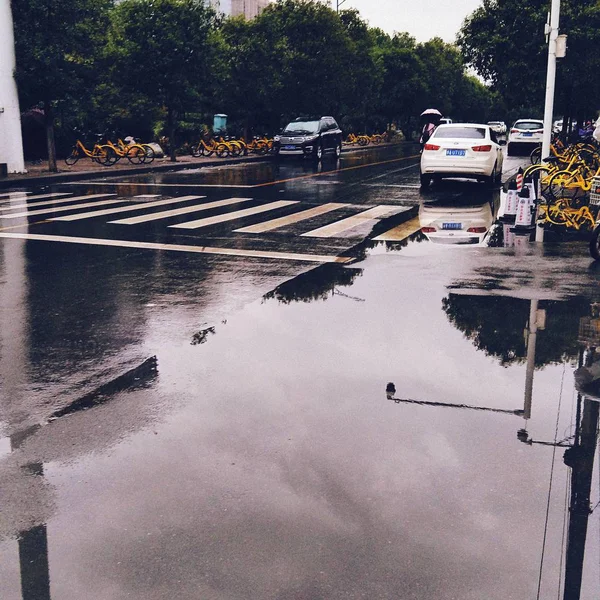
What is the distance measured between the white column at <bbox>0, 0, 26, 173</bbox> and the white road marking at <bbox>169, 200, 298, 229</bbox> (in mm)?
11967

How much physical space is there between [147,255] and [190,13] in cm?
2352

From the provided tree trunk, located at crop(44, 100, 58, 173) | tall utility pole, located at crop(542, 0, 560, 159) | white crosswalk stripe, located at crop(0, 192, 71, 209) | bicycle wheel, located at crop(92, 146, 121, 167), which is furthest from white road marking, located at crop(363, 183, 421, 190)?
bicycle wheel, located at crop(92, 146, 121, 167)

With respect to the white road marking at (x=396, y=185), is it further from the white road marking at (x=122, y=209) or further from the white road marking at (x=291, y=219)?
the white road marking at (x=122, y=209)

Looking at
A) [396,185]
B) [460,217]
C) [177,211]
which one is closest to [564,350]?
[460,217]

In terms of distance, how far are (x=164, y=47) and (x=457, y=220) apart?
20.3m

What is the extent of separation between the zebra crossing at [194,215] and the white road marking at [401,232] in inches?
23.9

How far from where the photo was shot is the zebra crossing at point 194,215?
12.8 meters

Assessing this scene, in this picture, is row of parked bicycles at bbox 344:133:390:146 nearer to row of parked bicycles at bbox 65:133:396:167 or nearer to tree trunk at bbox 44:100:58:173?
row of parked bicycles at bbox 65:133:396:167

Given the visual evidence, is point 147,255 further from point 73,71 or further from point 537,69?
point 537,69

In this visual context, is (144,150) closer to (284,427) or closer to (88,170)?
(88,170)

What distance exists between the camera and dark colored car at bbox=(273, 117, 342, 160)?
34156 millimetres

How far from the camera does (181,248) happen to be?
1183cm

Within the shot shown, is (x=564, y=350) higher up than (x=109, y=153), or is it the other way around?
(x=109, y=153)

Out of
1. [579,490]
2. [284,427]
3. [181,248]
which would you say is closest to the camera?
[579,490]
